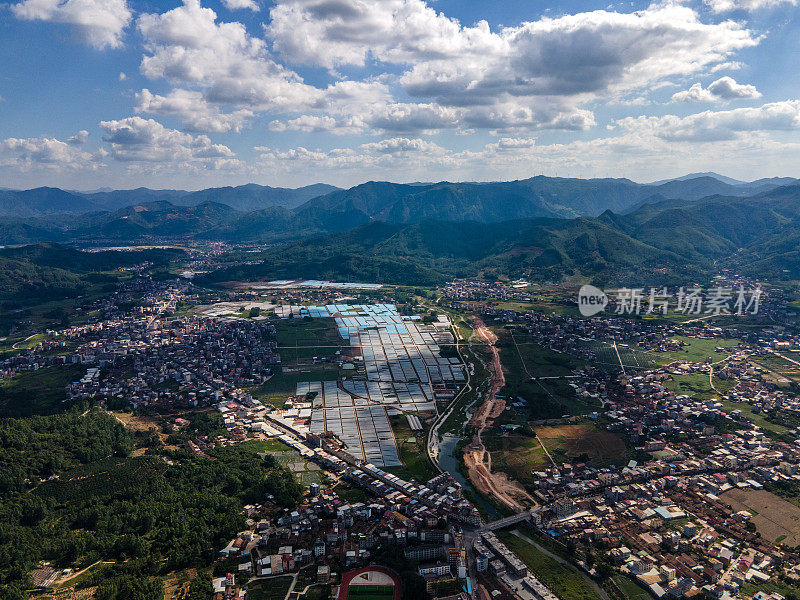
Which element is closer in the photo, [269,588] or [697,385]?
[269,588]

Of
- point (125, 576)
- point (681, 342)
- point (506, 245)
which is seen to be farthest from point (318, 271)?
point (125, 576)

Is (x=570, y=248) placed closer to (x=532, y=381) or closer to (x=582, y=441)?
(x=532, y=381)

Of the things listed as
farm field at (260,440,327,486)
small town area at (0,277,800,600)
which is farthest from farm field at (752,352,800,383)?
farm field at (260,440,327,486)

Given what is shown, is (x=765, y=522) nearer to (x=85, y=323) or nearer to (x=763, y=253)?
(x=85, y=323)

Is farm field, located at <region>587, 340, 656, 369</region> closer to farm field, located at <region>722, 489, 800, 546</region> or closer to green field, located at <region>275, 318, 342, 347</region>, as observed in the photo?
farm field, located at <region>722, 489, 800, 546</region>

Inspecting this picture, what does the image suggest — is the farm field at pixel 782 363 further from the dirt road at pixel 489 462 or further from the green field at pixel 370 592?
the green field at pixel 370 592

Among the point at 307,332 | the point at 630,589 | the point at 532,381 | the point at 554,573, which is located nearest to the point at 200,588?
the point at 554,573
